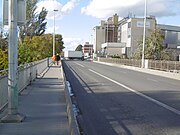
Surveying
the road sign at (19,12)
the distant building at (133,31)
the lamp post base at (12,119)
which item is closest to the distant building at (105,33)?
the distant building at (133,31)

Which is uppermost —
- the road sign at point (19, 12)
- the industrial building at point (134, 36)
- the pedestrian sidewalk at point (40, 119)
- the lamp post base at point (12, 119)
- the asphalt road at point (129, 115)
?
the industrial building at point (134, 36)

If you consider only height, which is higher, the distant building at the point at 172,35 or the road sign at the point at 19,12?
the distant building at the point at 172,35

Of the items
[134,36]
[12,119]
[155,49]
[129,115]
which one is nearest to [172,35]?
[134,36]

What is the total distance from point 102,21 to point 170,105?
157 meters

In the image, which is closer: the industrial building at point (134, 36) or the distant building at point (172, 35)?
the industrial building at point (134, 36)

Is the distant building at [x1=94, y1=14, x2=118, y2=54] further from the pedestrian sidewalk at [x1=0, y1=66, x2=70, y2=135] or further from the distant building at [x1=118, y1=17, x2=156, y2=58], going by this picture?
the pedestrian sidewalk at [x1=0, y1=66, x2=70, y2=135]

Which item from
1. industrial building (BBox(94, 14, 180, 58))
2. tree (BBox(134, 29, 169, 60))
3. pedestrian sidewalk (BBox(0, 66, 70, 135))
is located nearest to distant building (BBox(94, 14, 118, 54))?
industrial building (BBox(94, 14, 180, 58))

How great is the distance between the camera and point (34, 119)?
9.21 meters

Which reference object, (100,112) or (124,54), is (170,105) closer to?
(100,112)

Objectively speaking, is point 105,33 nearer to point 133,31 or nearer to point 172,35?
point 133,31

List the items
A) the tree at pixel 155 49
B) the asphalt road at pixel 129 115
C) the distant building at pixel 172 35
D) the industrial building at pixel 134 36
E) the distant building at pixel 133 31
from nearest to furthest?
the asphalt road at pixel 129 115 < the tree at pixel 155 49 < the industrial building at pixel 134 36 < the distant building at pixel 133 31 < the distant building at pixel 172 35

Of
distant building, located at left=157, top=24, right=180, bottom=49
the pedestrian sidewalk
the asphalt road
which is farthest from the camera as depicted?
distant building, located at left=157, top=24, right=180, bottom=49

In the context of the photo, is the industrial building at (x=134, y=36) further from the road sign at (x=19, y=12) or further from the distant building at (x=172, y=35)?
the road sign at (x=19, y=12)

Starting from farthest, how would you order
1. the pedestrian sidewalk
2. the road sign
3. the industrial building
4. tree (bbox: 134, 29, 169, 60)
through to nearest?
the industrial building → tree (bbox: 134, 29, 169, 60) → the road sign → the pedestrian sidewalk
